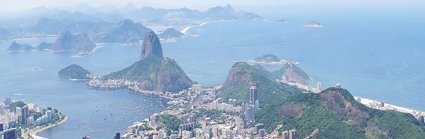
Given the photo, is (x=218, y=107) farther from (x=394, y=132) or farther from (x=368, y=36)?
(x=368, y=36)

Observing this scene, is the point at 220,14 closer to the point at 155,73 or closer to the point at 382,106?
the point at 155,73

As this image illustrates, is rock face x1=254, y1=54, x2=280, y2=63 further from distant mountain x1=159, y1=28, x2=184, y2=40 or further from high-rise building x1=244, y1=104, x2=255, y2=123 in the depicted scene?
distant mountain x1=159, y1=28, x2=184, y2=40

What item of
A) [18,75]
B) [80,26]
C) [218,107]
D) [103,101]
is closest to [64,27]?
[80,26]

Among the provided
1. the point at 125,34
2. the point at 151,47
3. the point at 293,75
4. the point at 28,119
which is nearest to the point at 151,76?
the point at 151,47

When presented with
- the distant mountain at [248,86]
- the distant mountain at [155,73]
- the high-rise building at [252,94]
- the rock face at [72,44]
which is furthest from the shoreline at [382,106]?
the rock face at [72,44]

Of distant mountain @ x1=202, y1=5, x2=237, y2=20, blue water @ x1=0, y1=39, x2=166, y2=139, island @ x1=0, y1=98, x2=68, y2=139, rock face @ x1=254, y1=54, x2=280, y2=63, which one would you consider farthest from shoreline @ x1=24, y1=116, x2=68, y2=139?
distant mountain @ x1=202, y1=5, x2=237, y2=20
